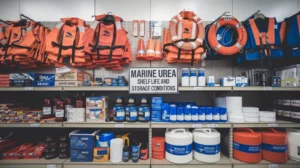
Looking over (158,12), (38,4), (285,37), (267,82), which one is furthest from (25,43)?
(285,37)

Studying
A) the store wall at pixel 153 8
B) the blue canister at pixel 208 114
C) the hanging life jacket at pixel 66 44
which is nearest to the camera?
the blue canister at pixel 208 114

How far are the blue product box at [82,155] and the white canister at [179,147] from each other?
1040 mm

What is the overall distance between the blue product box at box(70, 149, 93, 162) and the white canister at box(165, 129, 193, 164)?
1.04 meters

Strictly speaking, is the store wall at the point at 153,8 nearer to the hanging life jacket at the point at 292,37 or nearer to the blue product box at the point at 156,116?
the hanging life jacket at the point at 292,37

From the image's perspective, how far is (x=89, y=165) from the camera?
182 centimetres

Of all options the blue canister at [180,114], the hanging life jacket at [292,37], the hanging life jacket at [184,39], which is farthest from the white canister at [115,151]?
the hanging life jacket at [292,37]

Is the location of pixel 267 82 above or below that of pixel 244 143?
above

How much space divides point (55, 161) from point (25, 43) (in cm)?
174

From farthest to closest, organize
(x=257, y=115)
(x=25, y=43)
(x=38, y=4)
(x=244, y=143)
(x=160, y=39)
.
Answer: (x=38, y=4) < (x=160, y=39) < (x=25, y=43) < (x=257, y=115) < (x=244, y=143)

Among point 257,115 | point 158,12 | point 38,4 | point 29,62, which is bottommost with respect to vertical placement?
point 257,115

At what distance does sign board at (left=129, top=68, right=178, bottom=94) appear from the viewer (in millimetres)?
1909

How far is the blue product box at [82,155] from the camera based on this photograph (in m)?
1.85

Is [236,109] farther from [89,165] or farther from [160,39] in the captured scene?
[89,165]

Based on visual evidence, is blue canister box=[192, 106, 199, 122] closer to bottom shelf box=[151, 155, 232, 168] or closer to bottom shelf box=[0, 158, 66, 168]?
bottom shelf box=[151, 155, 232, 168]
